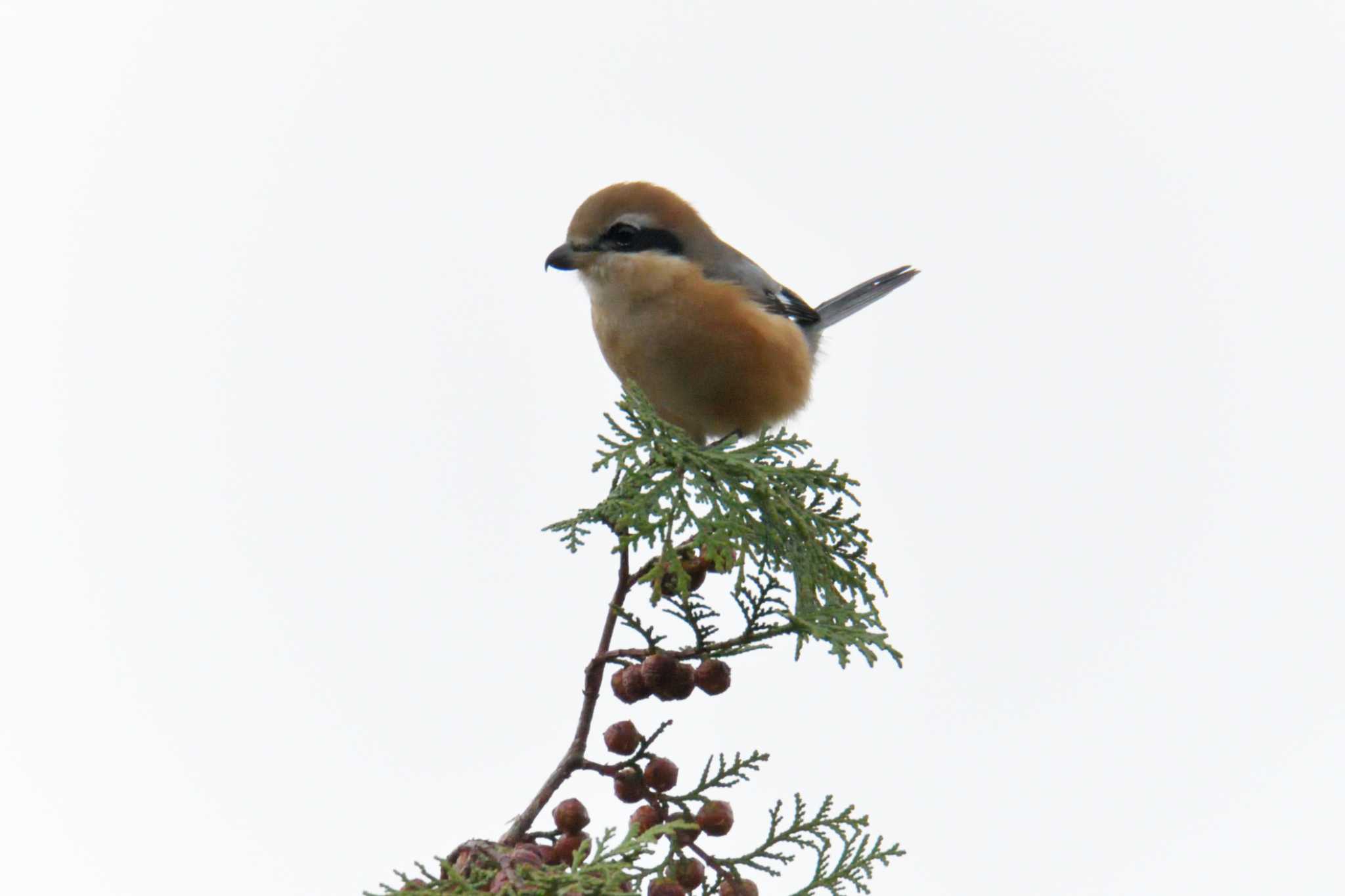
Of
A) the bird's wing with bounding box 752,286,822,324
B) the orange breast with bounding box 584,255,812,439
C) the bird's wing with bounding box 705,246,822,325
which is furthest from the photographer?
the bird's wing with bounding box 752,286,822,324

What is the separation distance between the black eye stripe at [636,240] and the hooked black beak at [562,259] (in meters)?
0.10

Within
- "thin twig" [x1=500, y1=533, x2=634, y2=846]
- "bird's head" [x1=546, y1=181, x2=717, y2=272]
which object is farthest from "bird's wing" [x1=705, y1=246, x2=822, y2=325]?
"thin twig" [x1=500, y1=533, x2=634, y2=846]

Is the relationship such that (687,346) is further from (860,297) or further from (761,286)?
(860,297)

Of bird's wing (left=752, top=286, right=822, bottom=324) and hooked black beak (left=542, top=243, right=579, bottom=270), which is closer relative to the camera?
hooked black beak (left=542, top=243, right=579, bottom=270)

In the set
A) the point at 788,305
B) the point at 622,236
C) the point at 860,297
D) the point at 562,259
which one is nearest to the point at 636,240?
the point at 622,236

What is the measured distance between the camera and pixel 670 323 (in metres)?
4.20

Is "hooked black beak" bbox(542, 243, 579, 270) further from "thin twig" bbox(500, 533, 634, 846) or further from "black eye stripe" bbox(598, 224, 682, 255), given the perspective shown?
"thin twig" bbox(500, 533, 634, 846)

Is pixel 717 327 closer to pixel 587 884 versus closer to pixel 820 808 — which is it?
pixel 820 808

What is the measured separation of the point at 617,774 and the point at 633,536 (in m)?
0.41

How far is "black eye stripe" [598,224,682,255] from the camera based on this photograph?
4.27 meters

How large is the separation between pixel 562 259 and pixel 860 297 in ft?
7.85

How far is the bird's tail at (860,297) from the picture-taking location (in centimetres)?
612

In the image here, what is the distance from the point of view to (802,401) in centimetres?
464

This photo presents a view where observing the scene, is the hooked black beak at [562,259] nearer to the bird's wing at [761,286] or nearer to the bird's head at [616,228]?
the bird's head at [616,228]
